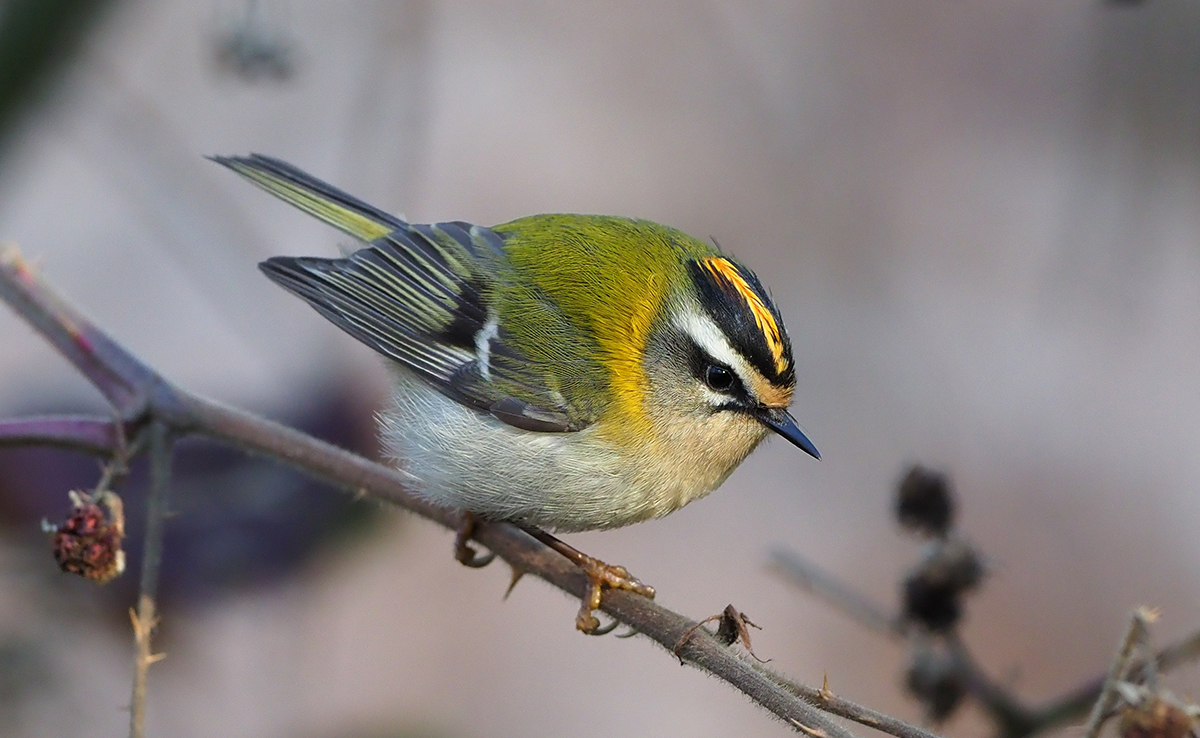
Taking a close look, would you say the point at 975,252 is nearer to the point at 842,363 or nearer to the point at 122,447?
the point at 842,363

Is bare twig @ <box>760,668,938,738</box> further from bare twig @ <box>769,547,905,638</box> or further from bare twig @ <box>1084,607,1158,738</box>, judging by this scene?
bare twig @ <box>769,547,905,638</box>

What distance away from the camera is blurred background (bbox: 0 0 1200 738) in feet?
11.8

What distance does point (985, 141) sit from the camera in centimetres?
557

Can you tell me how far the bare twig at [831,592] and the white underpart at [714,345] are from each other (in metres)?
0.31

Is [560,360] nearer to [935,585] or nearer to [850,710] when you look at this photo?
[935,585]

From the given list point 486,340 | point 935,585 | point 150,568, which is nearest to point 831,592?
point 935,585

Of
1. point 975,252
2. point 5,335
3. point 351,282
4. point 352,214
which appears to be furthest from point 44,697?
point 975,252

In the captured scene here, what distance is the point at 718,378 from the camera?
229cm

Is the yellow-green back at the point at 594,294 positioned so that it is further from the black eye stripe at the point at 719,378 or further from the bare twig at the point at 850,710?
the bare twig at the point at 850,710

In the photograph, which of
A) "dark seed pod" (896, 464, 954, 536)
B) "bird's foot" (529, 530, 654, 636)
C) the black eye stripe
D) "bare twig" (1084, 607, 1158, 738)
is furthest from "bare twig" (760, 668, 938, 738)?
the black eye stripe

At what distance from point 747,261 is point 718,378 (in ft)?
9.53

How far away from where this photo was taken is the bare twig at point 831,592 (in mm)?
2127

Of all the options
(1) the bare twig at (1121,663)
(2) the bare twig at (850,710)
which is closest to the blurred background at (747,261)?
(2) the bare twig at (850,710)

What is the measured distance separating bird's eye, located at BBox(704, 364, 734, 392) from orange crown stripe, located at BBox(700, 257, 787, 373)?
104 mm
